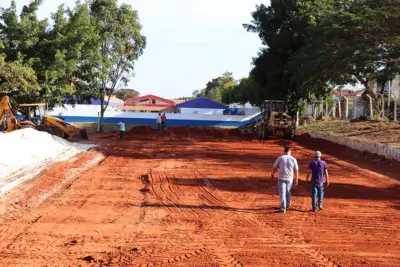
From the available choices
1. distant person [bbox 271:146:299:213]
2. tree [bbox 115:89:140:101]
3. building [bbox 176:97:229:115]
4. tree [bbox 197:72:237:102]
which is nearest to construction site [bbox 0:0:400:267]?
distant person [bbox 271:146:299:213]

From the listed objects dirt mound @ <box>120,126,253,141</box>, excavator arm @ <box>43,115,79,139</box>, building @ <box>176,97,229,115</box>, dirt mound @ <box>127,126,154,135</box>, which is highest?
building @ <box>176,97,229,115</box>

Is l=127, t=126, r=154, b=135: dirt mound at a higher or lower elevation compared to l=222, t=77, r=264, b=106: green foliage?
lower

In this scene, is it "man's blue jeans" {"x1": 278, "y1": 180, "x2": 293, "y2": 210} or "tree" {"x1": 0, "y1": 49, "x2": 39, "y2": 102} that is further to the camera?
"tree" {"x1": 0, "y1": 49, "x2": 39, "y2": 102}

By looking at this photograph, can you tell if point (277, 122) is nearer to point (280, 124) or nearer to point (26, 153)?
point (280, 124)

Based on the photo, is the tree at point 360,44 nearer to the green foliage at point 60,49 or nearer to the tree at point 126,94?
the green foliage at point 60,49

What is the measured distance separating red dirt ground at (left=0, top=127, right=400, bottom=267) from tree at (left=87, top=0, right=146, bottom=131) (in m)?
22.4

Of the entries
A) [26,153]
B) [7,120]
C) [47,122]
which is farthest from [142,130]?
[26,153]

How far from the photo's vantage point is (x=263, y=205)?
1122cm

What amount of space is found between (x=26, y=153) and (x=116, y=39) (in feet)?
71.3

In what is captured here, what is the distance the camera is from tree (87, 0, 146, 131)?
3772 cm

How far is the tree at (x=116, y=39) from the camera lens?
37719 mm

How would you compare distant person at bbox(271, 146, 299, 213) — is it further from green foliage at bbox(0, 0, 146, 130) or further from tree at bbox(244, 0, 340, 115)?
tree at bbox(244, 0, 340, 115)

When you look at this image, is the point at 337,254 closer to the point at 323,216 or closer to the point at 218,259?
the point at 218,259

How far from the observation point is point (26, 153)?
731 inches
